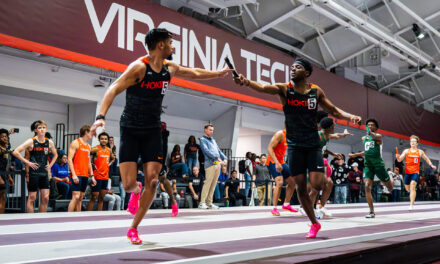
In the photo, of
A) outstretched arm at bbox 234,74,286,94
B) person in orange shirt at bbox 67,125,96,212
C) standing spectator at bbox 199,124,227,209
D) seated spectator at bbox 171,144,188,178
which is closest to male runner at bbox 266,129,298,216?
standing spectator at bbox 199,124,227,209

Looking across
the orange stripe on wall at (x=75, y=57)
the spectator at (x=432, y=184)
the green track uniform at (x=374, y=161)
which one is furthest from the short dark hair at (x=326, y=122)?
the spectator at (x=432, y=184)

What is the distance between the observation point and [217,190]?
11.4 meters

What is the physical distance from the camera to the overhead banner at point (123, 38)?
8008 millimetres

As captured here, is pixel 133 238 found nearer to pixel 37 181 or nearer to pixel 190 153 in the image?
pixel 37 181

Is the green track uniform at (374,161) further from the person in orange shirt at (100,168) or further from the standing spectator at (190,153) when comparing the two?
the standing spectator at (190,153)

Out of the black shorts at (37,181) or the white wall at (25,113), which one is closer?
the black shorts at (37,181)

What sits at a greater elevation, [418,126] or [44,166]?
[418,126]

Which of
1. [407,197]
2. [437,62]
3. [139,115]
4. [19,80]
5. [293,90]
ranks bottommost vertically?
[407,197]

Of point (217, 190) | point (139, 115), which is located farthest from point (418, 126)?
point (139, 115)

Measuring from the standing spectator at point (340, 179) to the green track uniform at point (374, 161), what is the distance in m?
6.05

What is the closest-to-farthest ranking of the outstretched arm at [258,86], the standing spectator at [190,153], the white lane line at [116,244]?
the white lane line at [116,244], the outstretched arm at [258,86], the standing spectator at [190,153]

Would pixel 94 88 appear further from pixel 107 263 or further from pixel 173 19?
pixel 107 263

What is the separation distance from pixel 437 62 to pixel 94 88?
15276mm

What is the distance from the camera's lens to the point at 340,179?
1367cm
